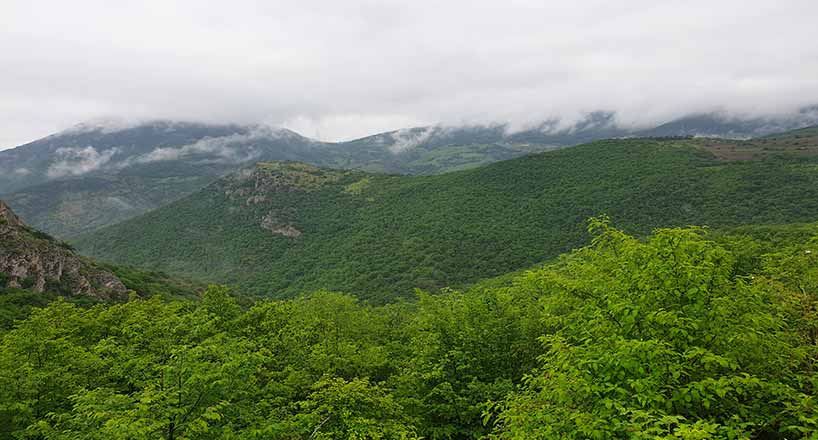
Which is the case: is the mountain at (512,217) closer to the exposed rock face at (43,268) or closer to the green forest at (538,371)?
the exposed rock face at (43,268)

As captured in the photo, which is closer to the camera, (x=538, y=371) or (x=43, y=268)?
(x=538, y=371)

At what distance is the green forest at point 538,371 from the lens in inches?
418

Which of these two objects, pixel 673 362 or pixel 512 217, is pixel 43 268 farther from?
pixel 512 217

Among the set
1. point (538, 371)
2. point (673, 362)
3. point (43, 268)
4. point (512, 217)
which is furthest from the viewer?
point (512, 217)

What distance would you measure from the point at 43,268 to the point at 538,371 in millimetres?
65095

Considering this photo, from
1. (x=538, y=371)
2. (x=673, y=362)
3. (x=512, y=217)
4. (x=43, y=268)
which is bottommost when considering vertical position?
(x=512, y=217)

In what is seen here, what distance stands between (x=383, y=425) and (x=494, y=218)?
508 ft

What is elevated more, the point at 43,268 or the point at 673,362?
the point at 673,362

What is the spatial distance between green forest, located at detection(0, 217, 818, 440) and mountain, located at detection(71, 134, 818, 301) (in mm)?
102290

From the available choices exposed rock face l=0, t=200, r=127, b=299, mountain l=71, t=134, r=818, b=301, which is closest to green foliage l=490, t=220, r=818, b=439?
exposed rock face l=0, t=200, r=127, b=299

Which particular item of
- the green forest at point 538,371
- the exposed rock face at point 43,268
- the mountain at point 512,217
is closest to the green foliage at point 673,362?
the green forest at point 538,371

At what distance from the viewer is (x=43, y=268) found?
56219mm

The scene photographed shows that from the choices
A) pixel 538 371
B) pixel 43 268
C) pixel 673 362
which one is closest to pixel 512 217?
pixel 43 268

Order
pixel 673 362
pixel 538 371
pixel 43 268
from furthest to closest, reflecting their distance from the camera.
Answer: pixel 43 268, pixel 538 371, pixel 673 362
